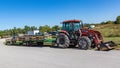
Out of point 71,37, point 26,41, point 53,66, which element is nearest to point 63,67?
point 53,66

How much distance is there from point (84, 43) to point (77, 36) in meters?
1.51

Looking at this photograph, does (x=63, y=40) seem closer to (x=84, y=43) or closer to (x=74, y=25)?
(x=74, y=25)

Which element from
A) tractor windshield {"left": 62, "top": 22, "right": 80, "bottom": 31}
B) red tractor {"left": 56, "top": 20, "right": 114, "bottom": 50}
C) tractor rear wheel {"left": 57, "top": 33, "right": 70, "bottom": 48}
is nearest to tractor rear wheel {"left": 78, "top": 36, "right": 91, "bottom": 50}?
red tractor {"left": 56, "top": 20, "right": 114, "bottom": 50}

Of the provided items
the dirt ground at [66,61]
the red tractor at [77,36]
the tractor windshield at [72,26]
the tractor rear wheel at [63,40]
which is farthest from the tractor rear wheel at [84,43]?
the dirt ground at [66,61]

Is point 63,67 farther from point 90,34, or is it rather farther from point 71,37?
point 71,37

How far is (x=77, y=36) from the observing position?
19203 mm

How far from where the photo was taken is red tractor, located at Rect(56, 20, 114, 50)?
17811mm

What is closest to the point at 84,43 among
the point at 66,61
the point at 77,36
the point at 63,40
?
the point at 77,36

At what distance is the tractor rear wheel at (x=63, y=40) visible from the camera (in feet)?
63.6

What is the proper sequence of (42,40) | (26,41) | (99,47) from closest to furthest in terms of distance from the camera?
(99,47) < (42,40) < (26,41)

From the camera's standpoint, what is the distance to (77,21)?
65.1 ft

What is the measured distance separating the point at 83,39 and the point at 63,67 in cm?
834

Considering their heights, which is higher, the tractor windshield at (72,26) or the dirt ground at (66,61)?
the tractor windshield at (72,26)

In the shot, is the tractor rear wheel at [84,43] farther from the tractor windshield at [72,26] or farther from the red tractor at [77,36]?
the tractor windshield at [72,26]
